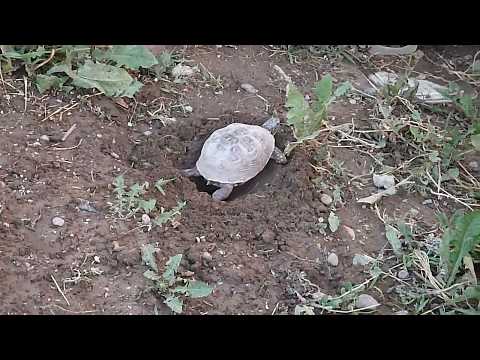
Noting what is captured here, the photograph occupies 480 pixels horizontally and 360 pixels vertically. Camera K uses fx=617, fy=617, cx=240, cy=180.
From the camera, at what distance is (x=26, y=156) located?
221 centimetres

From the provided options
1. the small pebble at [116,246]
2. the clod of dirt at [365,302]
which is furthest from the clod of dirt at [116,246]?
the clod of dirt at [365,302]

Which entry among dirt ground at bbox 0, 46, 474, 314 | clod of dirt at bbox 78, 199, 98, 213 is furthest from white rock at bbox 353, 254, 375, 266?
clod of dirt at bbox 78, 199, 98, 213

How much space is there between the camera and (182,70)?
2887 mm

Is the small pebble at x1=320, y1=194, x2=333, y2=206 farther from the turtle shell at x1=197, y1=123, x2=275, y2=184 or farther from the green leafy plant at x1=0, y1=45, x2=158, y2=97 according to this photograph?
the green leafy plant at x1=0, y1=45, x2=158, y2=97

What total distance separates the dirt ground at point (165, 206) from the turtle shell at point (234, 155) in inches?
2.8

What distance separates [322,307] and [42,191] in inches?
39.9

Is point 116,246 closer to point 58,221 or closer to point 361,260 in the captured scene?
point 58,221

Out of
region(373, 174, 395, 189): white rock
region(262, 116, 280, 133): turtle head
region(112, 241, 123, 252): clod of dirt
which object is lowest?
region(373, 174, 395, 189): white rock

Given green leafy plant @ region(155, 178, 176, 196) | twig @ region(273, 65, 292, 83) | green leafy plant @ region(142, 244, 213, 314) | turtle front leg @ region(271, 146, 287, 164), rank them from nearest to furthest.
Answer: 1. green leafy plant @ region(142, 244, 213, 314)
2. green leafy plant @ region(155, 178, 176, 196)
3. turtle front leg @ region(271, 146, 287, 164)
4. twig @ region(273, 65, 292, 83)

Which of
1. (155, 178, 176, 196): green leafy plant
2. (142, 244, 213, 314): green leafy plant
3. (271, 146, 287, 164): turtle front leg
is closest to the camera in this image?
(142, 244, 213, 314): green leafy plant

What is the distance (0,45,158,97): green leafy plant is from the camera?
8.25 ft

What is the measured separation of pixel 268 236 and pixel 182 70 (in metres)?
1.09

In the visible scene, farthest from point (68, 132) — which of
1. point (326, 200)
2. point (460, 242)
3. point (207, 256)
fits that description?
point (460, 242)

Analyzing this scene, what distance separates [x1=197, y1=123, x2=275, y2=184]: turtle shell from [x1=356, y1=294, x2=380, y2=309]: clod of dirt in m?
0.80
